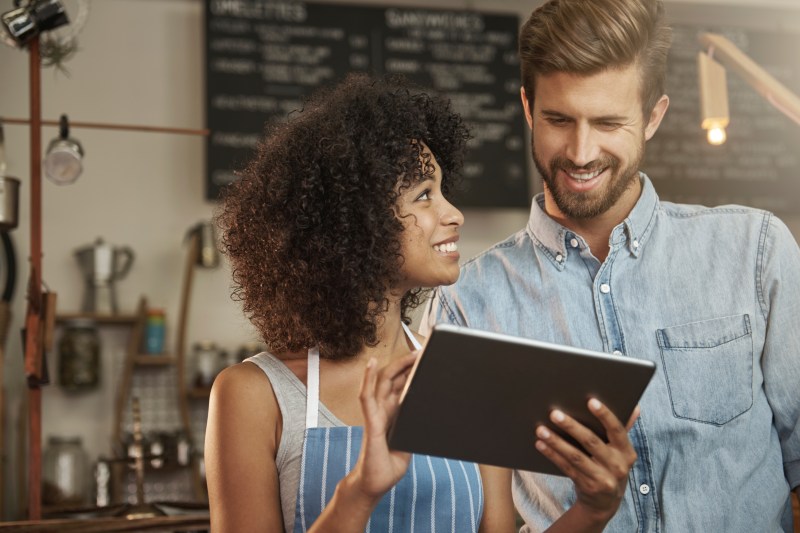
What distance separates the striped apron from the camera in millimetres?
1510

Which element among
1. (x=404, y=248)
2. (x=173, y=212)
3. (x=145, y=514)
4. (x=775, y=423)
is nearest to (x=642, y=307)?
(x=775, y=423)

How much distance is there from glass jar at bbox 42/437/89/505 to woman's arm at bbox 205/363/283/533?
296cm

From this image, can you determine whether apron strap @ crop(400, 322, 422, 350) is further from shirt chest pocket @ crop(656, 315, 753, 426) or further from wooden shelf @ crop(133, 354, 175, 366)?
wooden shelf @ crop(133, 354, 175, 366)

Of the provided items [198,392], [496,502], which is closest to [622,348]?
[496,502]

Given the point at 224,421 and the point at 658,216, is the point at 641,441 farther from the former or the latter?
the point at 224,421

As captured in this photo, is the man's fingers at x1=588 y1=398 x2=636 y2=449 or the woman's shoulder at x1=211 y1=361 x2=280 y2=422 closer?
the man's fingers at x1=588 y1=398 x2=636 y2=449

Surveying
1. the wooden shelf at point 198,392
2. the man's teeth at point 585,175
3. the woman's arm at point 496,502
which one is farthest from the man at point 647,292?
the wooden shelf at point 198,392

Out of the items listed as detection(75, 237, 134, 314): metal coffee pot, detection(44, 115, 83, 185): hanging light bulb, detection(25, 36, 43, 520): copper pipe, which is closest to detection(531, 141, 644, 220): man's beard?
detection(25, 36, 43, 520): copper pipe

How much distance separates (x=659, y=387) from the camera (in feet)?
5.66

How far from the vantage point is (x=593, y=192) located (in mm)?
1788

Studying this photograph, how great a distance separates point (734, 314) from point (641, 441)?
0.90 feet

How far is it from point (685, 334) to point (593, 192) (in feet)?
0.97

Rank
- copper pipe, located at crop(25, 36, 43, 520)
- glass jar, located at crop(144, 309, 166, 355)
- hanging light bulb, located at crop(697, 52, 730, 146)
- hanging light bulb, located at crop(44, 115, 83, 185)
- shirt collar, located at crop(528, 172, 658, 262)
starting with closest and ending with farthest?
shirt collar, located at crop(528, 172, 658, 262) → hanging light bulb, located at crop(697, 52, 730, 146) → copper pipe, located at crop(25, 36, 43, 520) → hanging light bulb, located at crop(44, 115, 83, 185) → glass jar, located at crop(144, 309, 166, 355)

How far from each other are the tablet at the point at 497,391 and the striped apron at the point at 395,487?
25cm
